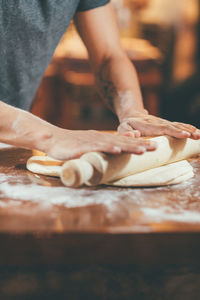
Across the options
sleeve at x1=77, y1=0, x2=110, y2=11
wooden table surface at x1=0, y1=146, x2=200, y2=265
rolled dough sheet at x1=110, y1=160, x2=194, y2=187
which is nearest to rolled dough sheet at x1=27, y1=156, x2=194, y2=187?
rolled dough sheet at x1=110, y1=160, x2=194, y2=187

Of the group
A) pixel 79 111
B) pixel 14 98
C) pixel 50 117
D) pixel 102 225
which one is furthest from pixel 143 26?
pixel 102 225

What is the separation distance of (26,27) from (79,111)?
3.12 meters

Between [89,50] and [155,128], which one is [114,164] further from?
[89,50]

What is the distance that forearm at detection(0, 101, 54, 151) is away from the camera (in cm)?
105

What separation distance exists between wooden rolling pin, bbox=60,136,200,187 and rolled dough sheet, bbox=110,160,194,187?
16mm

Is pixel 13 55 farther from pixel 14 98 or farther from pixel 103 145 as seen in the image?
pixel 103 145

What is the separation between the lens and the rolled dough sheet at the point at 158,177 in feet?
3.33

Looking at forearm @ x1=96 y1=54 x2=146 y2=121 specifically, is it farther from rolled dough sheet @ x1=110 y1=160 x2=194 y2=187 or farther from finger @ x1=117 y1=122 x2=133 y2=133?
rolled dough sheet @ x1=110 y1=160 x2=194 y2=187

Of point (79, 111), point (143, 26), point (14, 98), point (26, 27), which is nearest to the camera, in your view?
point (26, 27)

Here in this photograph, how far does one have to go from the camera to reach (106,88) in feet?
6.08

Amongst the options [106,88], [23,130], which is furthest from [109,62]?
[23,130]

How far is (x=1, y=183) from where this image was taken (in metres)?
1.03

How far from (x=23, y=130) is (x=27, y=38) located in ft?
2.51

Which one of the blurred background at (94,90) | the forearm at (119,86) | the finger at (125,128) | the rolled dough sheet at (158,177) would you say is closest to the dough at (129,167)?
the rolled dough sheet at (158,177)
